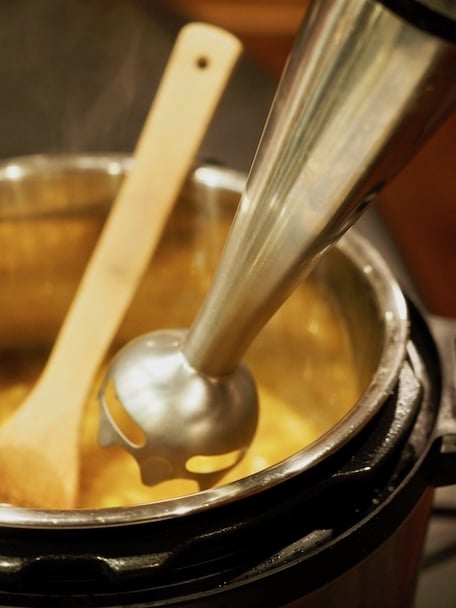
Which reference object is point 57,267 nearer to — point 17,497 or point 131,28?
point 17,497

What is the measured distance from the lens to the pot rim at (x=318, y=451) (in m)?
0.42

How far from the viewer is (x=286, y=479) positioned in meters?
0.45

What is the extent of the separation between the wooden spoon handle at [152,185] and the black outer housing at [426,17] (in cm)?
42

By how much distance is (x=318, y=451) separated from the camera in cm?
46

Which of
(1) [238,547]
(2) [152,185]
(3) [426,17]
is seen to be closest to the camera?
(3) [426,17]

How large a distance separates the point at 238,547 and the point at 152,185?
0.38 m

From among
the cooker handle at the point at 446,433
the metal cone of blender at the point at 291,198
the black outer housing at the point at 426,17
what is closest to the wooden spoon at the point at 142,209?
the metal cone of blender at the point at 291,198

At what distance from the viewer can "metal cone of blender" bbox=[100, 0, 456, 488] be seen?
13.0 inches

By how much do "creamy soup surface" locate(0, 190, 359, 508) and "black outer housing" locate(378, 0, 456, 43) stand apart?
1.29 feet

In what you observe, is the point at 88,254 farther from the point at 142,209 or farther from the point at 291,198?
the point at 291,198

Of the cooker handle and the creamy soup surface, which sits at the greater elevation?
the cooker handle

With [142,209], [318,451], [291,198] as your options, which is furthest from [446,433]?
[142,209]

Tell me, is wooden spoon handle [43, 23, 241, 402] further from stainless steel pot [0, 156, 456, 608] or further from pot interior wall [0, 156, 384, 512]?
stainless steel pot [0, 156, 456, 608]

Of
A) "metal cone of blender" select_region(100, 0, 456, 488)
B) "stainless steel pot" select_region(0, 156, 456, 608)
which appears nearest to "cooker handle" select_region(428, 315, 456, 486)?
"stainless steel pot" select_region(0, 156, 456, 608)
